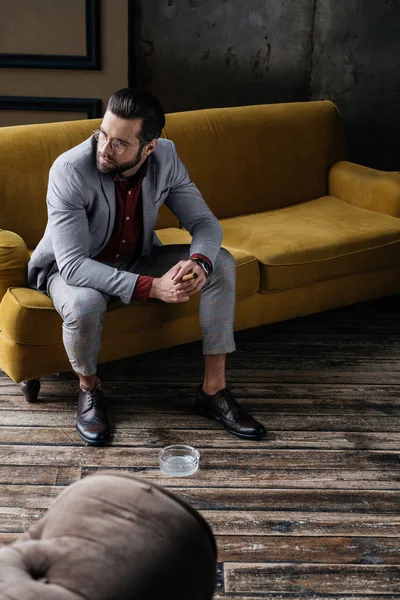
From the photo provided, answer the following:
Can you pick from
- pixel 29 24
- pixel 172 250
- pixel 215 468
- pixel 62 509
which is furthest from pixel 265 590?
pixel 29 24

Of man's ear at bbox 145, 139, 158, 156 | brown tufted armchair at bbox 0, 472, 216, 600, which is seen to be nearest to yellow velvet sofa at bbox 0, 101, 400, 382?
man's ear at bbox 145, 139, 158, 156

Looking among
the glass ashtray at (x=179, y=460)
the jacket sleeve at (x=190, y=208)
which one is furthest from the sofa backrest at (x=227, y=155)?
the glass ashtray at (x=179, y=460)

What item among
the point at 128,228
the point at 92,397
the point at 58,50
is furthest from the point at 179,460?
the point at 58,50

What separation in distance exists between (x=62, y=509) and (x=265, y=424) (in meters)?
1.71

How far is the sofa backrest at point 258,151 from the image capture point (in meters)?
3.32

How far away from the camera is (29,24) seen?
150 inches

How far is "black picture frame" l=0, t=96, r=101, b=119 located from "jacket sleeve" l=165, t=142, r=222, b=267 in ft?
4.72

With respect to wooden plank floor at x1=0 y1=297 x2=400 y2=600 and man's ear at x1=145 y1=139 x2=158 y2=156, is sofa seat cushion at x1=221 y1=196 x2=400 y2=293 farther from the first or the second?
man's ear at x1=145 y1=139 x2=158 y2=156

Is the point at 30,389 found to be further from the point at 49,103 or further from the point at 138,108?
the point at 49,103

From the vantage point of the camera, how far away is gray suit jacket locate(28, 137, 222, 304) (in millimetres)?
2400

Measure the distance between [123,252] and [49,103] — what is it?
1618mm

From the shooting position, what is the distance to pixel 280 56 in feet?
14.0

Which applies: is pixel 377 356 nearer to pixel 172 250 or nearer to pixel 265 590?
pixel 172 250

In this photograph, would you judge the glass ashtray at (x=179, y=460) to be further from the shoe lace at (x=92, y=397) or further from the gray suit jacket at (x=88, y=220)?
the gray suit jacket at (x=88, y=220)
